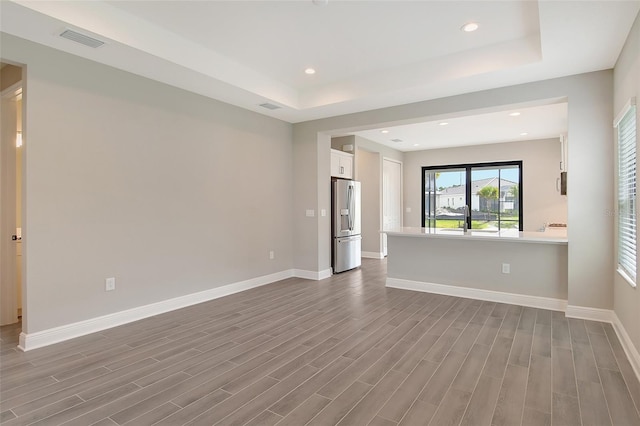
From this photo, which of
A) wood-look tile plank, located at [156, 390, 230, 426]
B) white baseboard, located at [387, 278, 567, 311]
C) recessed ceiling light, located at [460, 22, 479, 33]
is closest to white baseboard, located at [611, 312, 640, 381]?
white baseboard, located at [387, 278, 567, 311]

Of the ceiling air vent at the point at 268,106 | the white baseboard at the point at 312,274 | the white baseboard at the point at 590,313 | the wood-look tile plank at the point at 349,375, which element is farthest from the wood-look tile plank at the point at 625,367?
the ceiling air vent at the point at 268,106

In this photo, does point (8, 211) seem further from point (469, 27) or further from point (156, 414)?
point (469, 27)

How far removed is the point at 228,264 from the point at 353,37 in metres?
3.31

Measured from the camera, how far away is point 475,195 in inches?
345

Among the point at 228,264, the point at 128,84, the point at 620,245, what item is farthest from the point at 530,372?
the point at 128,84

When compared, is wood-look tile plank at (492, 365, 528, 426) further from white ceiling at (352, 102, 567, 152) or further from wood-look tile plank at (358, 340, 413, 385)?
white ceiling at (352, 102, 567, 152)

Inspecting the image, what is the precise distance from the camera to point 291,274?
6.09 m

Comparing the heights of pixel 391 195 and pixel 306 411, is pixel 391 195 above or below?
above

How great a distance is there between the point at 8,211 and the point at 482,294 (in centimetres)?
567

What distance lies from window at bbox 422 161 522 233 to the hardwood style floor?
491cm

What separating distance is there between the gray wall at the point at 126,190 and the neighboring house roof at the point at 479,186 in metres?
5.68

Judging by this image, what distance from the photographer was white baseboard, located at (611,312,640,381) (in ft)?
8.43

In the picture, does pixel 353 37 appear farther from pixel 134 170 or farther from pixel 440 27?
pixel 134 170

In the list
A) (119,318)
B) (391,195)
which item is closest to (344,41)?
(119,318)
